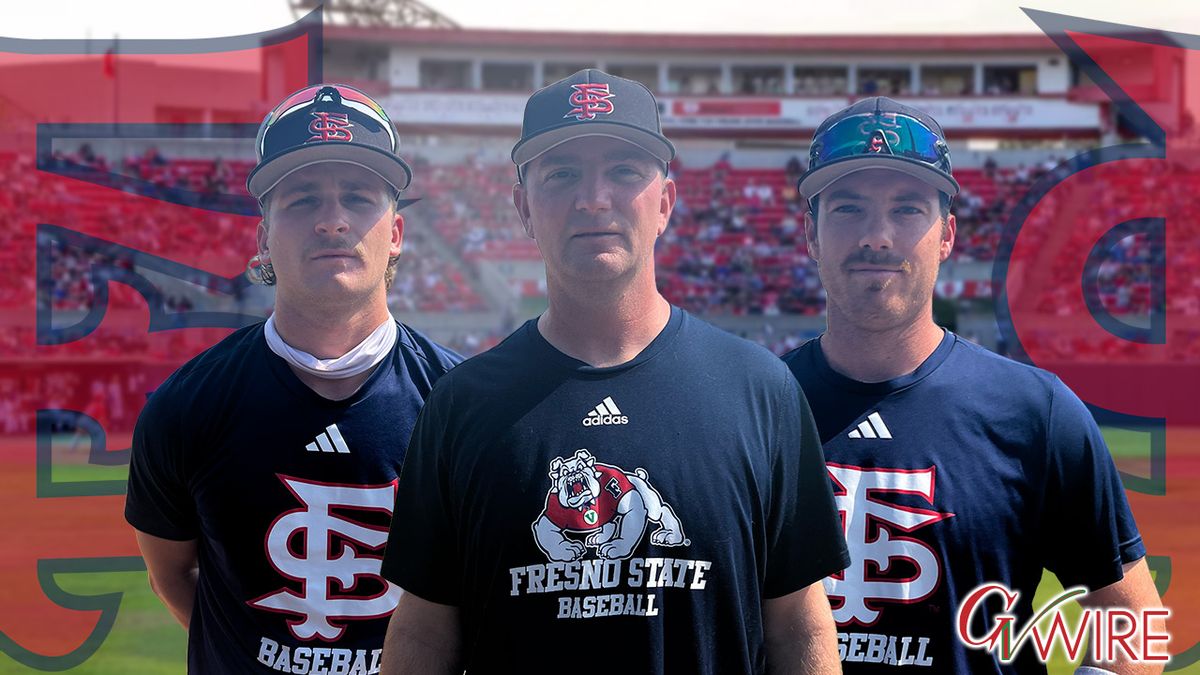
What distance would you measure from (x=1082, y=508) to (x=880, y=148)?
1.34m

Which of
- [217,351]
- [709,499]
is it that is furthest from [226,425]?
[709,499]

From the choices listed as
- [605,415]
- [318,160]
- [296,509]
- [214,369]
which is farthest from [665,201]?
[214,369]

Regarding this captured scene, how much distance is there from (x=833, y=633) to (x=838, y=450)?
0.93m

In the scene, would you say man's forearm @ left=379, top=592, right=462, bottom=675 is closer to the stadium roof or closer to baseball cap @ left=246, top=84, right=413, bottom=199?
baseball cap @ left=246, top=84, right=413, bottom=199

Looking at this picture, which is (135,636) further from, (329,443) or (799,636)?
(799,636)

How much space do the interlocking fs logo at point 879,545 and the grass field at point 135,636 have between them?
163 inches

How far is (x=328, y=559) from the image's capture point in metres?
3.97

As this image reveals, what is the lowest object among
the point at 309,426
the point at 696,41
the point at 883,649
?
the point at 883,649

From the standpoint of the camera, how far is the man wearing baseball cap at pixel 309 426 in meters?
3.93

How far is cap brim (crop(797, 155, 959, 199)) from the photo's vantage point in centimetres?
389

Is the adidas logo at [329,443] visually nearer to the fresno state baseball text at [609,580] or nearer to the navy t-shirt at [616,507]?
the navy t-shirt at [616,507]

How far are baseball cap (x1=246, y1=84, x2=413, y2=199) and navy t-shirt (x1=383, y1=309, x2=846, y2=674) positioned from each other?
1277 millimetres

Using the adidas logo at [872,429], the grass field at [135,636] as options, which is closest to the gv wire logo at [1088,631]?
the adidas logo at [872,429]

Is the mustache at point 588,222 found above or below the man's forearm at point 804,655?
above
